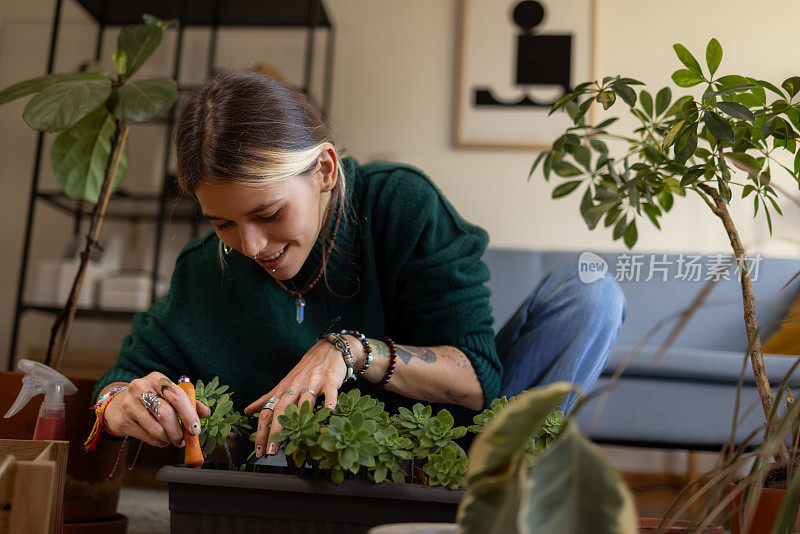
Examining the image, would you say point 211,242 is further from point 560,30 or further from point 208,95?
point 560,30

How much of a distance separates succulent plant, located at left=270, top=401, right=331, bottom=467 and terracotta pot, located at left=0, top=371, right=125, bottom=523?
597 millimetres

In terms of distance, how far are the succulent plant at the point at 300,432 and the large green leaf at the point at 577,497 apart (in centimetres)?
35

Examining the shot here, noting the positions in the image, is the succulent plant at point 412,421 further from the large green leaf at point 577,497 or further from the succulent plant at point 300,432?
the large green leaf at point 577,497

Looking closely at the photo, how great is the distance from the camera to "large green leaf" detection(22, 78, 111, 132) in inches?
48.4

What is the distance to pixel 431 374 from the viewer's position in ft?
3.40

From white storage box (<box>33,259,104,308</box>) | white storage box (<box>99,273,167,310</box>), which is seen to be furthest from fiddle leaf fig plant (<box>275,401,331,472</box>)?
white storage box (<box>33,259,104,308</box>)

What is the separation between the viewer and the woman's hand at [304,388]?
2.41 ft

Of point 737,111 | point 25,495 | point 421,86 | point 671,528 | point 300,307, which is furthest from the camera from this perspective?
point 421,86

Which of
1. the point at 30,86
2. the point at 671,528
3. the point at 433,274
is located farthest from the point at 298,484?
the point at 30,86

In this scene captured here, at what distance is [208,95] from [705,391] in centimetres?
163

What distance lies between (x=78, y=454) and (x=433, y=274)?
0.66 meters

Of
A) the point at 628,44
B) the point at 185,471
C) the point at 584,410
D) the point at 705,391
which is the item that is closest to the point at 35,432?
the point at 185,471

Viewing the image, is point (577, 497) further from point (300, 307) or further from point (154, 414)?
point (300, 307)

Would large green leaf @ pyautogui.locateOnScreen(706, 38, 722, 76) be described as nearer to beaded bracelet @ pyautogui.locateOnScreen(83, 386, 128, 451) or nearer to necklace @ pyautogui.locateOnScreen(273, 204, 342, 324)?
necklace @ pyautogui.locateOnScreen(273, 204, 342, 324)
